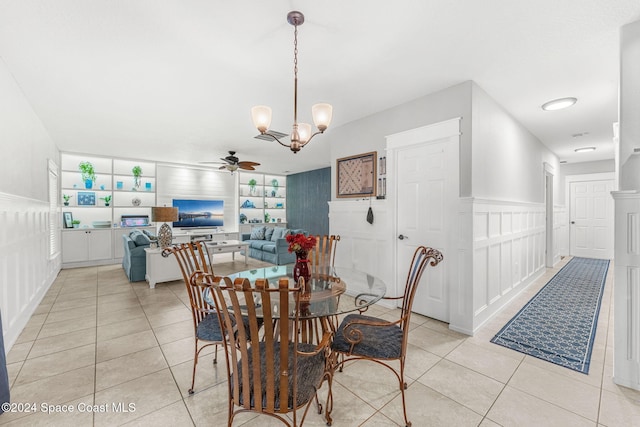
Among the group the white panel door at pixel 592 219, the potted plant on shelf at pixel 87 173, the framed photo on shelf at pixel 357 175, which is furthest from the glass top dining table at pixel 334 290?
the white panel door at pixel 592 219

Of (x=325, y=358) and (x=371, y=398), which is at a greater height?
(x=325, y=358)

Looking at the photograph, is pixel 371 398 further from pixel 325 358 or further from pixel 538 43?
pixel 538 43

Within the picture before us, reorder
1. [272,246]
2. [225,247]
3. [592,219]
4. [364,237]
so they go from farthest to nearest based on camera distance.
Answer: [592,219]
[272,246]
[225,247]
[364,237]

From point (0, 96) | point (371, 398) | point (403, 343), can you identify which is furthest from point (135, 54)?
point (371, 398)

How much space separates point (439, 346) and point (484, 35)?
2.64m

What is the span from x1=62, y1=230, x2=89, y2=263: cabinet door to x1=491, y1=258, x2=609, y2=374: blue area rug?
7.79 meters

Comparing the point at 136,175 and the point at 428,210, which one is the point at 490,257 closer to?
the point at 428,210

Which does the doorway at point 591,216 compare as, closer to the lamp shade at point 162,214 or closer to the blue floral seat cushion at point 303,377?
the blue floral seat cushion at point 303,377

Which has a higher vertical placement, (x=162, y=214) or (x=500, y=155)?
(x=500, y=155)

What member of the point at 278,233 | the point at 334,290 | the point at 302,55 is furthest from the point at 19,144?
the point at 278,233

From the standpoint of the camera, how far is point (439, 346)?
2498mm

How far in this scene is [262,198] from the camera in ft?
30.7

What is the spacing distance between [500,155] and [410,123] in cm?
119

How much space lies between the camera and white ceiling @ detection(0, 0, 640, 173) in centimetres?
182
